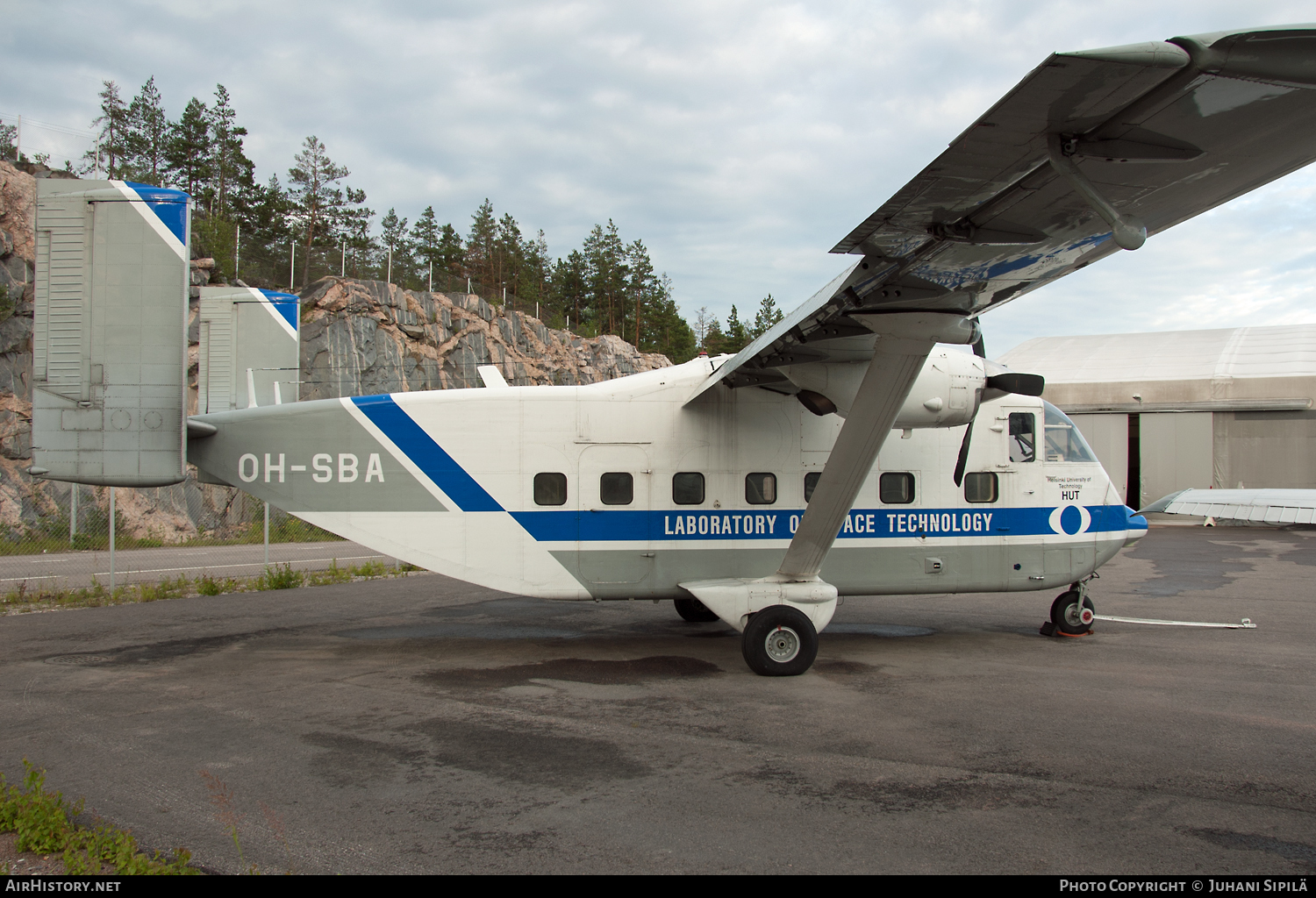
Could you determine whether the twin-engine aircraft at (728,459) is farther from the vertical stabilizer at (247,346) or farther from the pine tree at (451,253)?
the pine tree at (451,253)

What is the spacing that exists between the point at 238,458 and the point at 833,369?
20.5ft

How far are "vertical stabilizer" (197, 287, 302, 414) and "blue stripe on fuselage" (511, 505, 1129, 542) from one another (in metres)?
4.04

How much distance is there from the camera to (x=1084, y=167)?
3932 millimetres

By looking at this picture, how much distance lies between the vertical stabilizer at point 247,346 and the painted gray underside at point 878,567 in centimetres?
460

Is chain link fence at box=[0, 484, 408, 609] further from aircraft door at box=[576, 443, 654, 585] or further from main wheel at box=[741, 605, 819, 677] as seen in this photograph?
main wheel at box=[741, 605, 819, 677]

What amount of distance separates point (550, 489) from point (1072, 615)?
6.76 m

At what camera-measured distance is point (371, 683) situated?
7305 millimetres

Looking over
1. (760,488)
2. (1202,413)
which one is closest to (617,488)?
(760,488)

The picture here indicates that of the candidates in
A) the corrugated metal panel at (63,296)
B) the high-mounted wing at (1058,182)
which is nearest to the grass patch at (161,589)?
the corrugated metal panel at (63,296)

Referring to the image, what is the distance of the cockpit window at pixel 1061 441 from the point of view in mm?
9336

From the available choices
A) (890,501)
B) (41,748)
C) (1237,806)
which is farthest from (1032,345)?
(41,748)

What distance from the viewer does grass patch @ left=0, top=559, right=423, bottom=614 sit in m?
11.3

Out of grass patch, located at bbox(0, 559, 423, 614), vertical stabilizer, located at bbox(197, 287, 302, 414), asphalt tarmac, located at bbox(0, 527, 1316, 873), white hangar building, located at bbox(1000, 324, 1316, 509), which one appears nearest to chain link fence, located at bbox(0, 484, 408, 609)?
grass patch, located at bbox(0, 559, 423, 614)

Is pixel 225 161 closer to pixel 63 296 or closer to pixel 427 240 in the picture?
pixel 427 240
